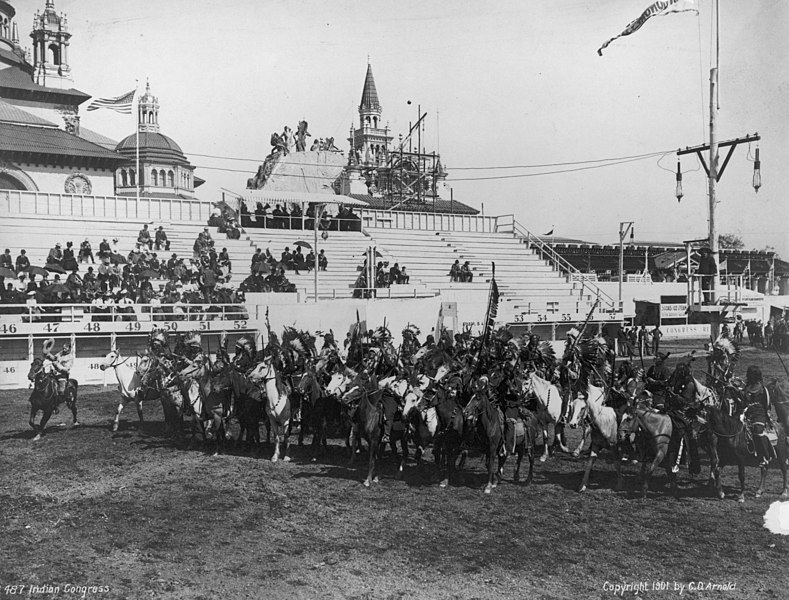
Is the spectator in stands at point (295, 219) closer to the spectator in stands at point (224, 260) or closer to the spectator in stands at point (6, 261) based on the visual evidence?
the spectator in stands at point (224, 260)

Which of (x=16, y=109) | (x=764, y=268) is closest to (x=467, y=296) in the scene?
(x=16, y=109)

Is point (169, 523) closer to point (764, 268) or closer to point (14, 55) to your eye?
point (14, 55)

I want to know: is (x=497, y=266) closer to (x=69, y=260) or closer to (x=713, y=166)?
(x=713, y=166)

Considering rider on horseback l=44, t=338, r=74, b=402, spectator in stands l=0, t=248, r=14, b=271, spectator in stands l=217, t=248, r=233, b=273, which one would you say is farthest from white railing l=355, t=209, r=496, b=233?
rider on horseback l=44, t=338, r=74, b=402

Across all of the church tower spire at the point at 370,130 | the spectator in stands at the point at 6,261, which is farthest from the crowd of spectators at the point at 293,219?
the church tower spire at the point at 370,130

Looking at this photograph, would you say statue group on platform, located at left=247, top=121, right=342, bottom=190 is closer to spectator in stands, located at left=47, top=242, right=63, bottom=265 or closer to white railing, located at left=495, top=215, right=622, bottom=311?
white railing, located at left=495, top=215, right=622, bottom=311

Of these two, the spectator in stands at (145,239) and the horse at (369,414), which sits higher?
the spectator in stands at (145,239)

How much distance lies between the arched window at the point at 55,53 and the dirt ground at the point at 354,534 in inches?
1630

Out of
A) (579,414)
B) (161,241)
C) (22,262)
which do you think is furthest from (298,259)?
(579,414)

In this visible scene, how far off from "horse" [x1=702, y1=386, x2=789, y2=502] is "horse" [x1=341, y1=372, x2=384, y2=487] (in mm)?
5497

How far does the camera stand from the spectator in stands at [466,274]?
105 ft

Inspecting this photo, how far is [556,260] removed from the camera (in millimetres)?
36375

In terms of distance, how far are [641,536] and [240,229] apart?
2484 cm

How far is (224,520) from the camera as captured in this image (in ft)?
33.1
